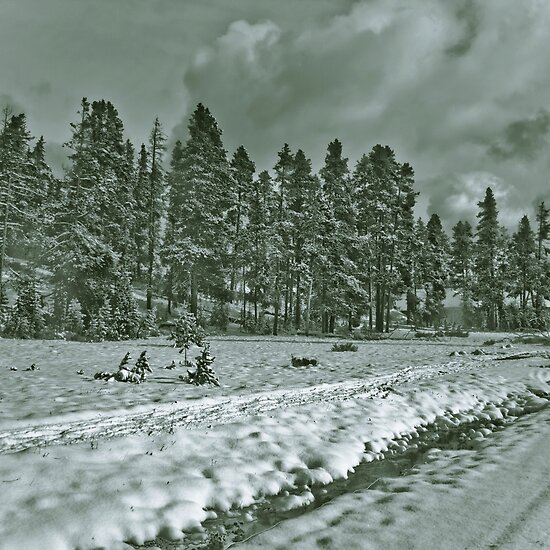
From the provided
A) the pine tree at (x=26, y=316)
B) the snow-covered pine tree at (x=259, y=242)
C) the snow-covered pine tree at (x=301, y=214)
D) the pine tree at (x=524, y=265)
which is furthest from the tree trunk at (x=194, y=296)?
the pine tree at (x=524, y=265)

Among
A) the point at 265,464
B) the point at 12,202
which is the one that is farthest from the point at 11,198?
the point at 265,464

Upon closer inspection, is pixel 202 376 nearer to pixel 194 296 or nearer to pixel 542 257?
pixel 194 296

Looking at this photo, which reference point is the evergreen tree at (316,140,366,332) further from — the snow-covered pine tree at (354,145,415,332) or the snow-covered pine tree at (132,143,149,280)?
the snow-covered pine tree at (132,143,149,280)

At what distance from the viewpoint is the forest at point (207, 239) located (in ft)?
82.4

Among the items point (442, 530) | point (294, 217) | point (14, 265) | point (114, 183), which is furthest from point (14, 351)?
point (14, 265)

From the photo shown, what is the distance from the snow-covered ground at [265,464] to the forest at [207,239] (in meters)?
16.4

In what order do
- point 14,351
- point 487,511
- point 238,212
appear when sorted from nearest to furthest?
point 487,511 < point 14,351 < point 238,212

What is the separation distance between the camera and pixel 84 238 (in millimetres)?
24188

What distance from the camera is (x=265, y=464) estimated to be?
549cm

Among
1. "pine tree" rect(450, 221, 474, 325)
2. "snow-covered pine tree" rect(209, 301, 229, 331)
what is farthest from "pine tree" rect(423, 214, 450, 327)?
"snow-covered pine tree" rect(209, 301, 229, 331)

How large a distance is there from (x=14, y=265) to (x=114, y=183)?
15480 millimetres

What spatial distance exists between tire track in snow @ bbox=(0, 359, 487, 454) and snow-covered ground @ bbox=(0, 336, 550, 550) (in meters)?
0.04

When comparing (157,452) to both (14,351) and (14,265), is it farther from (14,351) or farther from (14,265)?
(14,265)

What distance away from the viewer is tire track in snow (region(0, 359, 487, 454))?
554 centimetres
